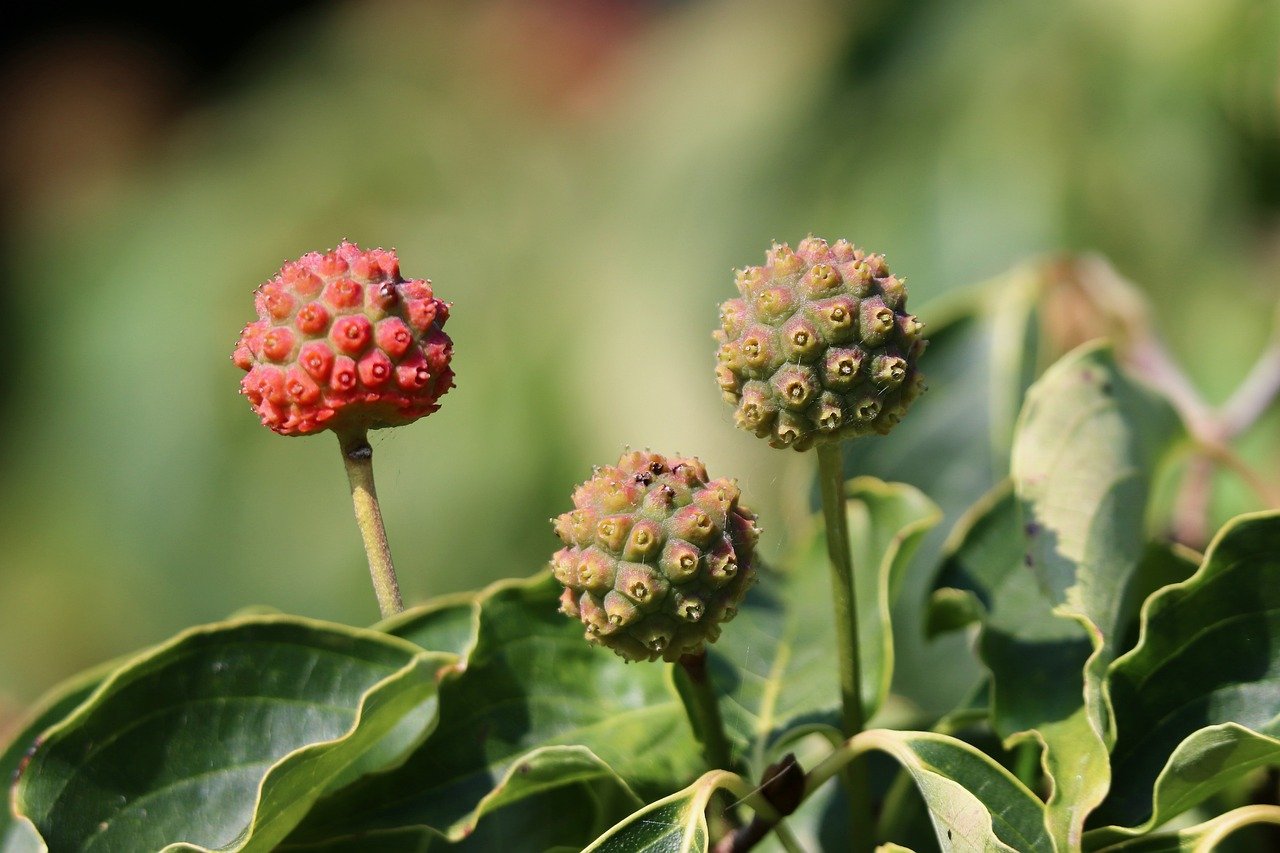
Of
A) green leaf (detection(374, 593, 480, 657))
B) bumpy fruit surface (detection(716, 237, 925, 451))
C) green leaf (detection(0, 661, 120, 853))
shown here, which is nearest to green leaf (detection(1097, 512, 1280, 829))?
bumpy fruit surface (detection(716, 237, 925, 451))

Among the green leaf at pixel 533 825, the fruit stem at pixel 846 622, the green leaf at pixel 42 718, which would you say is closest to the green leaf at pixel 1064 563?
the fruit stem at pixel 846 622

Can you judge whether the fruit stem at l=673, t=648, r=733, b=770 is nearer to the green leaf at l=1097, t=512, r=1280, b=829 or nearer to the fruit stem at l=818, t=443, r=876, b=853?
the fruit stem at l=818, t=443, r=876, b=853

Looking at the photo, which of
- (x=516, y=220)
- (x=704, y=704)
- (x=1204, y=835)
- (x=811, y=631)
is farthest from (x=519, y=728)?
(x=516, y=220)

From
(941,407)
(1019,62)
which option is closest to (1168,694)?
(941,407)

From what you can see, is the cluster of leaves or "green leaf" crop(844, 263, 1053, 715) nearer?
the cluster of leaves

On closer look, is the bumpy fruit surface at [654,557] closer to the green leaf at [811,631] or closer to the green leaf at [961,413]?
the green leaf at [811,631]

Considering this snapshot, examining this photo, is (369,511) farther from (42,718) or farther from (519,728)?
(42,718)
